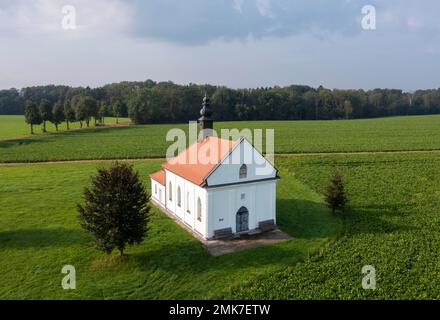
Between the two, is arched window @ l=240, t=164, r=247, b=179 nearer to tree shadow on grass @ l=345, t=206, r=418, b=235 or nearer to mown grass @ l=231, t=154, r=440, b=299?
mown grass @ l=231, t=154, r=440, b=299

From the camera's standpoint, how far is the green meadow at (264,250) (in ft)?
59.4

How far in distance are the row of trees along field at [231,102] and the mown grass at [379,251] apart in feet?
249

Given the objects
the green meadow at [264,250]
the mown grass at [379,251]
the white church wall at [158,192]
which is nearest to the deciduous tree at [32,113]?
the green meadow at [264,250]

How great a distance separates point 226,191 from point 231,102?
101 metres

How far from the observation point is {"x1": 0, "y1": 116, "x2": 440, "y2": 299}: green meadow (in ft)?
59.4

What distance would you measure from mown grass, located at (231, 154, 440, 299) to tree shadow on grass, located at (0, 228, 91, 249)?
11.5 meters

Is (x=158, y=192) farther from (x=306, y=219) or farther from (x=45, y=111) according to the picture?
(x=45, y=111)

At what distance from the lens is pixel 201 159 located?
2595 centimetres

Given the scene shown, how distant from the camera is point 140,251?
22359 mm

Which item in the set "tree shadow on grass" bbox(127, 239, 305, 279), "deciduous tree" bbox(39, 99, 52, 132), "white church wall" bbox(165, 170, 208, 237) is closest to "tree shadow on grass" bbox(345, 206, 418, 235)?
"tree shadow on grass" bbox(127, 239, 305, 279)

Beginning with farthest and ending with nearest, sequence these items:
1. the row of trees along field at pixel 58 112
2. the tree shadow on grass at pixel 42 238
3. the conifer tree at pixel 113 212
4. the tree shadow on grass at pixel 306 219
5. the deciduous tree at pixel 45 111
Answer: the deciduous tree at pixel 45 111, the row of trees along field at pixel 58 112, the tree shadow on grass at pixel 306 219, the tree shadow on grass at pixel 42 238, the conifer tree at pixel 113 212

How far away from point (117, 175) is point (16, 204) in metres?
15.0

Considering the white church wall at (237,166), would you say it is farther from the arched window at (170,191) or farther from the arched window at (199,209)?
the arched window at (170,191)
